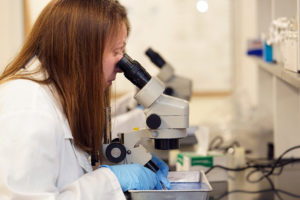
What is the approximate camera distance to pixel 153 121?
1442 mm

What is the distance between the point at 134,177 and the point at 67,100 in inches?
11.6

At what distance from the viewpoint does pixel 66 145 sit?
1.41 meters

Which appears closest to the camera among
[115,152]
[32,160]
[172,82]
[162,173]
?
[32,160]

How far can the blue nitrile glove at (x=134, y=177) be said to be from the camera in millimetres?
1416

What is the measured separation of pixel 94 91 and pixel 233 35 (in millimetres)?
3321

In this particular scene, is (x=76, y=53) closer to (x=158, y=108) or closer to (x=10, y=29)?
(x=158, y=108)

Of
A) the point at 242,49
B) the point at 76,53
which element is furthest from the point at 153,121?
the point at 242,49

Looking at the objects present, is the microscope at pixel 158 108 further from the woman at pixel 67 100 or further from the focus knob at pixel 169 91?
the focus knob at pixel 169 91

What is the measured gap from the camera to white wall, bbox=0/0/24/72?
3.08 m

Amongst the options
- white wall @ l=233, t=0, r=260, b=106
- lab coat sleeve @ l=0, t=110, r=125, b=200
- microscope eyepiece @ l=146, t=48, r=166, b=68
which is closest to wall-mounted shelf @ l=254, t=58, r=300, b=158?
microscope eyepiece @ l=146, t=48, r=166, b=68

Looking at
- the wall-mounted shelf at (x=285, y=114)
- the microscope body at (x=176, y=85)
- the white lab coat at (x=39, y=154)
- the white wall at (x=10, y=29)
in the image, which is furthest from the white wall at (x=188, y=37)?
the white lab coat at (x=39, y=154)

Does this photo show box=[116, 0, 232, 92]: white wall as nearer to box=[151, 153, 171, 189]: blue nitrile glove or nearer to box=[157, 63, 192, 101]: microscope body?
box=[157, 63, 192, 101]: microscope body

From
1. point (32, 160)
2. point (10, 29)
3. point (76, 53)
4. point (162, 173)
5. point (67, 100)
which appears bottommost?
point (162, 173)

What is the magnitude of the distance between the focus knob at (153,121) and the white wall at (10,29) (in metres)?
1.77
